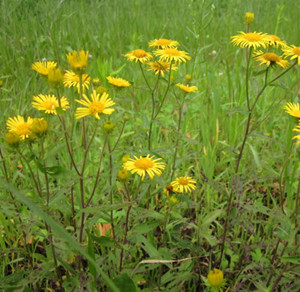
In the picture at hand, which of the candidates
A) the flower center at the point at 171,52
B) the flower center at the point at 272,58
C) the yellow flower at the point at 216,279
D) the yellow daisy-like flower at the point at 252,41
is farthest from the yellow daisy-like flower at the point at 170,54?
the yellow flower at the point at 216,279

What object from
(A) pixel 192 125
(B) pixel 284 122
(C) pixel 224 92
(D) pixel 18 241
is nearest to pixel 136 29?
(C) pixel 224 92

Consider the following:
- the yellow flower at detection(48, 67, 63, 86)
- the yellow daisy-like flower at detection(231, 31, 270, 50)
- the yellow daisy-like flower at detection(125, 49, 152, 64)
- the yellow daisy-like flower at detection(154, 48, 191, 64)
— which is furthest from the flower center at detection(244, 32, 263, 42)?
the yellow flower at detection(48, 67, 63, 86)

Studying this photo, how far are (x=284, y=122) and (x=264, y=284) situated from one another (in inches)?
58.3

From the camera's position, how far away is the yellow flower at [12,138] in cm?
104

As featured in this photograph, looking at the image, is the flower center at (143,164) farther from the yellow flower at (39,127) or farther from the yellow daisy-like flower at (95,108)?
the yellow flower at (39,127)

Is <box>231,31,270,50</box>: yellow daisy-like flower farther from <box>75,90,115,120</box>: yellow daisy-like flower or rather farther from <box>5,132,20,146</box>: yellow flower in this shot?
<box>5,132,20,146</box>: yellow flower

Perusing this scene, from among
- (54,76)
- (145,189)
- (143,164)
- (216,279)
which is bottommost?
(216,279)

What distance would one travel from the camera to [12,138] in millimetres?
1047

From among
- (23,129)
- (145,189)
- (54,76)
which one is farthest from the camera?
(145,189)

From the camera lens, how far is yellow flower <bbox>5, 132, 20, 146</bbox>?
1.04 m

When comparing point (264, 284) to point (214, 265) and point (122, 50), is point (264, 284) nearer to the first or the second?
point (214, 265)

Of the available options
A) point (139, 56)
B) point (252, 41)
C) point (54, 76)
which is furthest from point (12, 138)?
point (252, 41)

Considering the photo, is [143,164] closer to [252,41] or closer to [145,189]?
[145,189]

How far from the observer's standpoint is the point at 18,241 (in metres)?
1.54
